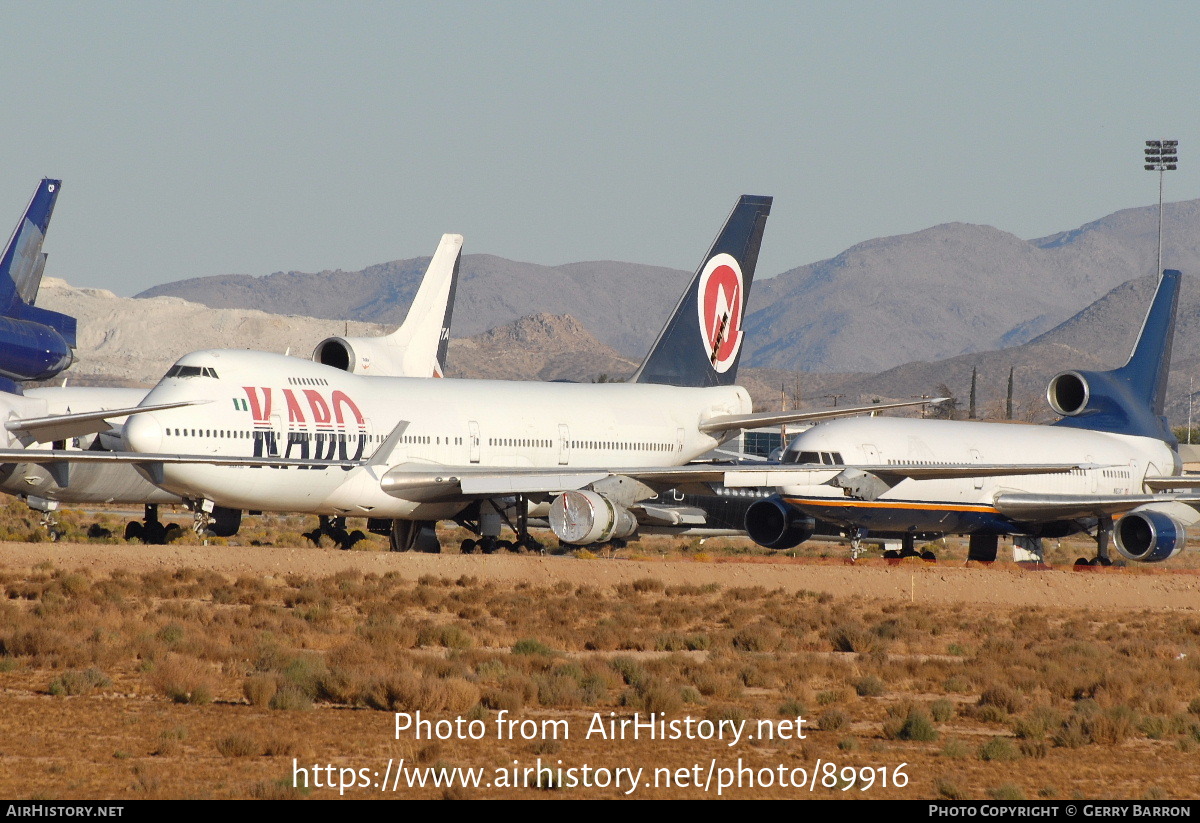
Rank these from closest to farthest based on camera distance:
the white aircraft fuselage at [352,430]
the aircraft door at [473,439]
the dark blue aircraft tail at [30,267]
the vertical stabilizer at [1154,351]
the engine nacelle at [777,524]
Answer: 1. the white aircraft fuselage at [352,430]
2. the aircraft door at [473,439]
3. the engine nacelle at [777,524]
4. the dark blue aircraft tail at [30,267]
5. the vertical stabilizer at [1154,351]

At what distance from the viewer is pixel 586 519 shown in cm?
3180

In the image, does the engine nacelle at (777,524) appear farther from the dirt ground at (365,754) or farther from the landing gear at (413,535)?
the dirt ground at (365,754)

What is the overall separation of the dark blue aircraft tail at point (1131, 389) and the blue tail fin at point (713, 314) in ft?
34.0

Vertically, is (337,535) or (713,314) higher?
(713,314)

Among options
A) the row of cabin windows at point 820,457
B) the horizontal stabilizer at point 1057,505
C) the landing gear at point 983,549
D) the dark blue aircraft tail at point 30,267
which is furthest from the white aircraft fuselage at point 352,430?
the dark blue aircraft tail at point 30,267

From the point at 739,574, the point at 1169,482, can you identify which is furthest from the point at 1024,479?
the point at 739,574

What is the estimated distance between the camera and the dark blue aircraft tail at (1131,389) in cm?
4731

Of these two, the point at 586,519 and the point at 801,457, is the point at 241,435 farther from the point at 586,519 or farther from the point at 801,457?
the point at 801,457

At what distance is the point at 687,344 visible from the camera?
43406 mm

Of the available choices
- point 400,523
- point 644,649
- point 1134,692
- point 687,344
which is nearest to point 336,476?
point 400,523

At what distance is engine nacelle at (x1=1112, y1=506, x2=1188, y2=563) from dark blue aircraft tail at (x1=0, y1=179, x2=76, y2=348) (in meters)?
27.6

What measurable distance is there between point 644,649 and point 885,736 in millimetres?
6937

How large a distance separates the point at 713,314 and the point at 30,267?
62.0 feet
